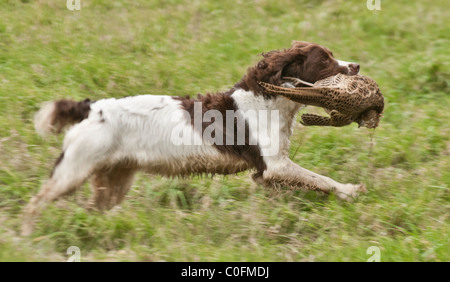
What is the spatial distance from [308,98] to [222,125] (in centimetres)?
63

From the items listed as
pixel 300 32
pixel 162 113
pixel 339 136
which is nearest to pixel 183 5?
pixel 300 32

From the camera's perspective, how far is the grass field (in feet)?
→ 14.3

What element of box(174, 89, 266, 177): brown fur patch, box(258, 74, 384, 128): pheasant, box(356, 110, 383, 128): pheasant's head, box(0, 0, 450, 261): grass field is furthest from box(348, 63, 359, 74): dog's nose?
box(174, 89, 266, 177): brown fur patch

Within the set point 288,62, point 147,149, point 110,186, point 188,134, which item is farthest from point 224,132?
point 110,186

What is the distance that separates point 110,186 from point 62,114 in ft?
2.19

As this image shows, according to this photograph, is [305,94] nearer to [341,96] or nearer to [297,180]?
[341,96]

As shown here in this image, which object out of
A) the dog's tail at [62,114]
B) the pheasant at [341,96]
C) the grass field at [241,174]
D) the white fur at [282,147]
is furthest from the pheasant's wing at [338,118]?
the dog's tail at [62,114]

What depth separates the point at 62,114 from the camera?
465 cm

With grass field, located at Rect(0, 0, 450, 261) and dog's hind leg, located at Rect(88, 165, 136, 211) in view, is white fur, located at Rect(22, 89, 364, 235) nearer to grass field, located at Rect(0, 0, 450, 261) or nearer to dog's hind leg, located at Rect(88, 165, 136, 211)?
dog's hind leg, located at Rect(88, 165, 136, 211)

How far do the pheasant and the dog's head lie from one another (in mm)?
61

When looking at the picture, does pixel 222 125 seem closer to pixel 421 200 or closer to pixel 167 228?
pixel 167 228

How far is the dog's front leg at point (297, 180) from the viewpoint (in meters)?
4.79

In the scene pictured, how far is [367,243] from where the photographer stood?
4.26 metres

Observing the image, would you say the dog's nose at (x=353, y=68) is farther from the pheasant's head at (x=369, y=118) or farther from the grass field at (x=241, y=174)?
the grass field at (x=241, y=174)
